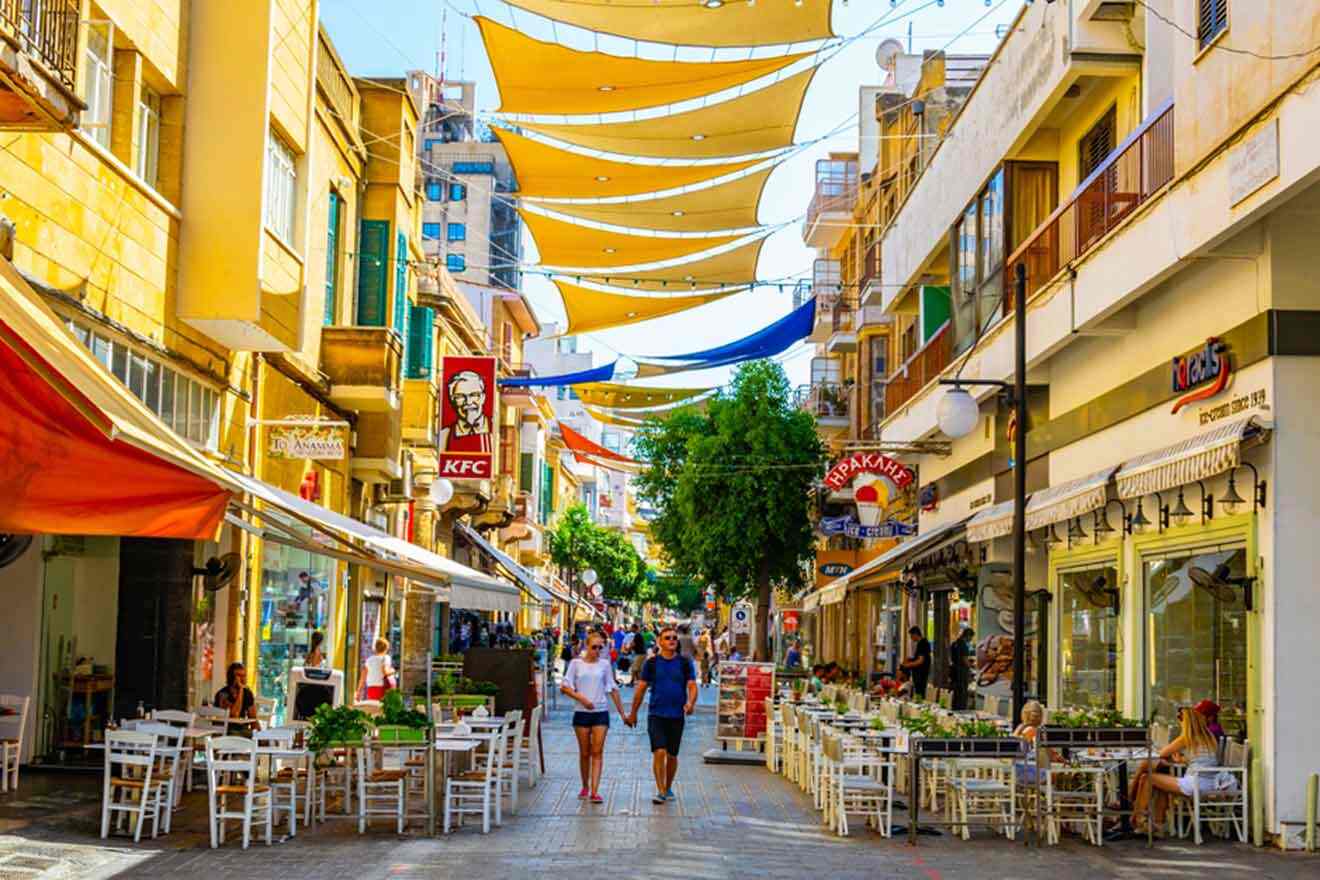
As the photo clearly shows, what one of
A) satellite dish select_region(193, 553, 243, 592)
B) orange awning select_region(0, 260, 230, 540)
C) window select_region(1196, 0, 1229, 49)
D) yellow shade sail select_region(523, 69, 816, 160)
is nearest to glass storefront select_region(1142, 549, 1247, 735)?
window select_region(1196, 0, 1229, 49)

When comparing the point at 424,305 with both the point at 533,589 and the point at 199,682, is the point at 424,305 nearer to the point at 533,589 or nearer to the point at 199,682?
the point at 533,589

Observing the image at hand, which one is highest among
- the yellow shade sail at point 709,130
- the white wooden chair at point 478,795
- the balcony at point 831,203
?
the balcony at point 831,203

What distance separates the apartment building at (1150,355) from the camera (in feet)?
44.4

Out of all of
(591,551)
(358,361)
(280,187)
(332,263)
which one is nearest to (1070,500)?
(280,187)

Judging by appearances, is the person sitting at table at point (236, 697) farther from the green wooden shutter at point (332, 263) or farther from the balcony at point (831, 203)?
the balcony at point (831, 203)

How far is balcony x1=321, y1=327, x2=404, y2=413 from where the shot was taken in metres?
25.0

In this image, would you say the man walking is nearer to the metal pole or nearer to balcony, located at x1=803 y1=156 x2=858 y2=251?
the metal pole

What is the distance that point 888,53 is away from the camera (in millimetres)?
48688

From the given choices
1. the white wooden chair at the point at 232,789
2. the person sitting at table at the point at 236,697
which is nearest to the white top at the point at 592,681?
the person sitting at table at the point at 236,697

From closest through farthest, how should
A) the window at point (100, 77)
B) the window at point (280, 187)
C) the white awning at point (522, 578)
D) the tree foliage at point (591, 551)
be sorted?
1. the window at point (100, 77)
2. the window at point (280, 187)
3. the white awning at point (522, 578)
4. the tree foliage at point (591, 551)

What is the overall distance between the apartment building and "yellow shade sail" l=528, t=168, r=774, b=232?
10.3 feet

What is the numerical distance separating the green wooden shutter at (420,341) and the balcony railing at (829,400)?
723 inches

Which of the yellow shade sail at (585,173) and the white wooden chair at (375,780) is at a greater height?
the yellow shade sail at (585,173)

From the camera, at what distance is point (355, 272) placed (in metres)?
27.5
